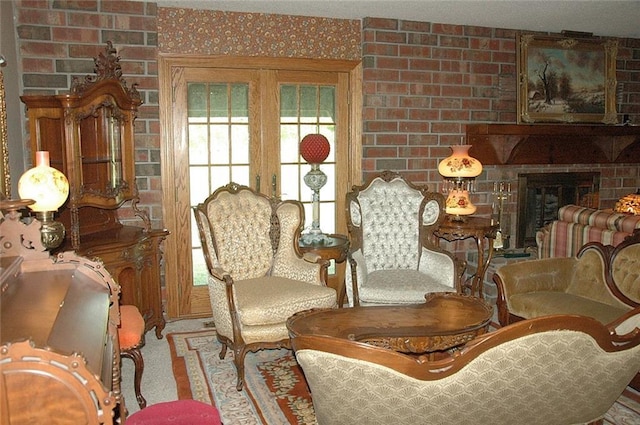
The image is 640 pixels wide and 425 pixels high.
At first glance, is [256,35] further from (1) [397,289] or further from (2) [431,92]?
(1) [397,289]

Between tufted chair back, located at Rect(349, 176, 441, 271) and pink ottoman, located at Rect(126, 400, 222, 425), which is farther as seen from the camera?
tufted chair back, located at Rect(349, 176, 441, 271)

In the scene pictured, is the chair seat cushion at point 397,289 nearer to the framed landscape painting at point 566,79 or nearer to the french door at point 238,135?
the french door at point 238,135

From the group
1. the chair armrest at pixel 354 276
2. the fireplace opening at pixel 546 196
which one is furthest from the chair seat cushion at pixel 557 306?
the fireplace opening at pixel 546 196

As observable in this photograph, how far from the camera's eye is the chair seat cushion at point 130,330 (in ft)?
9.43

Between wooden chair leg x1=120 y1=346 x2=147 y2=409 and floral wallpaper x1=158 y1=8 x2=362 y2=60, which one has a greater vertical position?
floral wallpaper x1=158 y1=8 x2=362 y2=60

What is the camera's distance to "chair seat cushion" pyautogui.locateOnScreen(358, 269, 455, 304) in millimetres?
3869

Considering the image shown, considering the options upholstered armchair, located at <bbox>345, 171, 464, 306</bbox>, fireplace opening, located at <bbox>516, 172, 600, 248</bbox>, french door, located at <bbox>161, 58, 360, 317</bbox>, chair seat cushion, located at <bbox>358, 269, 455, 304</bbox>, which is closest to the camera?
chair seat cushion, located at <bbox>358, 269, 455, 304</bbox>

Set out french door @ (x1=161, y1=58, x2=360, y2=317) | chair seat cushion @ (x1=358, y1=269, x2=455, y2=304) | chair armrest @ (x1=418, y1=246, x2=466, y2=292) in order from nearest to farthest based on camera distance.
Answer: chair seat cushion @ (x1=358, y1=269, x2=455, y2=304) < chair armrest @ (x1=418, y1=246, x2=466, y2=292) < french door @ (x1=161, y1=58, x2=360, y2=317)

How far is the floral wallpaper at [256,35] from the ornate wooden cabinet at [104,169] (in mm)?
611

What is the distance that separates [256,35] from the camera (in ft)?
15.4

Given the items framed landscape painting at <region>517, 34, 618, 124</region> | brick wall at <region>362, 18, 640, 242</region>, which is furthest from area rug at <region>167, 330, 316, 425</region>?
framed landscape painting at <region>517, 34, 618, 124</region>

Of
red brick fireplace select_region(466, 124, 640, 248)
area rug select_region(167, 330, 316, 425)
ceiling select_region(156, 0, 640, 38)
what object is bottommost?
area rug select_region(167, 330, 316, 425)

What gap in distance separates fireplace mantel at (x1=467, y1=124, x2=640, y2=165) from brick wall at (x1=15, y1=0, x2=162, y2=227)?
2918mm

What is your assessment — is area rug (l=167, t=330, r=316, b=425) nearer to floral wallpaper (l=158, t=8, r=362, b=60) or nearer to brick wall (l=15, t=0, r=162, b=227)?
brick wall (l=15, t=0, r=162, b=227)
